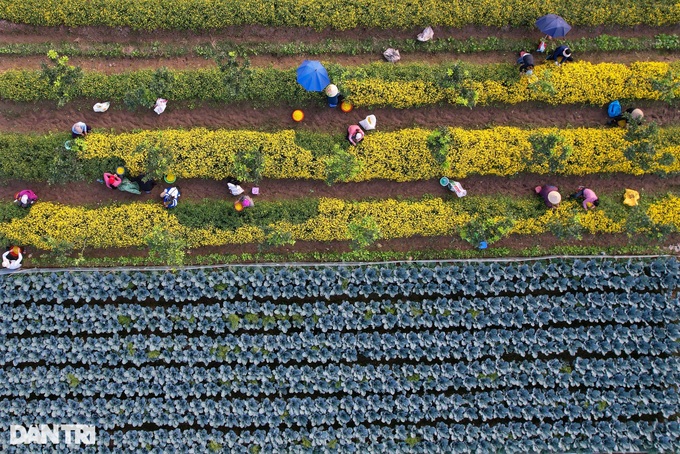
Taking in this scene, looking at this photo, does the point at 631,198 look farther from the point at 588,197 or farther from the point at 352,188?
the point at 352,188

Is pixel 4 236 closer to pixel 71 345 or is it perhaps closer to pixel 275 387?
pixel 71 345

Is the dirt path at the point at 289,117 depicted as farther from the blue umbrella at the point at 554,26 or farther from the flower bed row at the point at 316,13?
the flower bed row at the point at 316,13

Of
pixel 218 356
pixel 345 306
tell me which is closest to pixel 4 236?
pixel 218 356

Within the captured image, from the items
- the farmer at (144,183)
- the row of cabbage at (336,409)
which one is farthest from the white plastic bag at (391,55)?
the row of cabbage at (336,409)

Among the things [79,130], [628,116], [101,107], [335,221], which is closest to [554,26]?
[628,116]

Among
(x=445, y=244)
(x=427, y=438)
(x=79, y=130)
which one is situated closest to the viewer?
(x=427, y=438)

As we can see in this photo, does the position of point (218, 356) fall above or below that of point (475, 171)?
below
